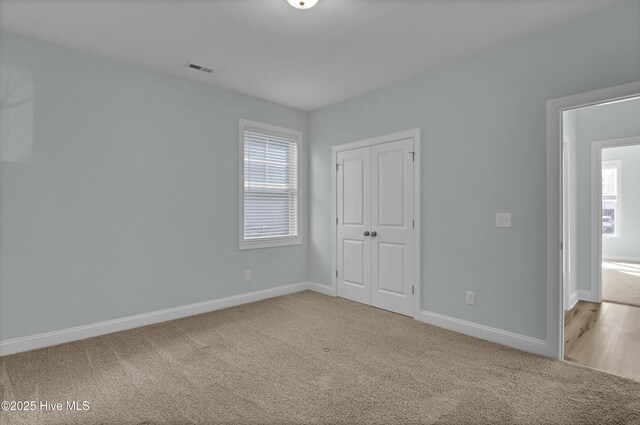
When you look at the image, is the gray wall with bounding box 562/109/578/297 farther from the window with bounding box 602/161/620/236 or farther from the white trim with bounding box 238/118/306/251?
the window with bounding box 602/161/620/236

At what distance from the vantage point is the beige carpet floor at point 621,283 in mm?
4309

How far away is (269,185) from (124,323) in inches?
93.4

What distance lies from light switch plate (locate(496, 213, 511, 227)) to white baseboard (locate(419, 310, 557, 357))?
992 millimetres

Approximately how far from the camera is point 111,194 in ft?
10.6

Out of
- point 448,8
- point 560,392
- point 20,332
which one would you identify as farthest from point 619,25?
point 20,332

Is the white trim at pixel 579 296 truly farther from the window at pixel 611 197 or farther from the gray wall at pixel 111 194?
the window at pixel 611 197

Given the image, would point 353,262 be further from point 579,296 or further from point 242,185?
point 579,296

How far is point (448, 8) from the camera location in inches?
96.0

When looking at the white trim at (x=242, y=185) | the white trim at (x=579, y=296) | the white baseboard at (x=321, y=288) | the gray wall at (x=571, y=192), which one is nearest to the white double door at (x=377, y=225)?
the white baseboard at (x=321, y=288)

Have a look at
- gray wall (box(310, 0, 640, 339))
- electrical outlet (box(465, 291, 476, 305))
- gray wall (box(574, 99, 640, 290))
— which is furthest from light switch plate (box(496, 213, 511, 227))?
gray wall (box(574, 99, 640, 290))

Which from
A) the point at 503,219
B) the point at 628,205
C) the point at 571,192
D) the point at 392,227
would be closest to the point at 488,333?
the point at 503,219

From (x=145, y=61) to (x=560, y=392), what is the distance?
4568mm

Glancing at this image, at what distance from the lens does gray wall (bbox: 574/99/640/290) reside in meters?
4.15

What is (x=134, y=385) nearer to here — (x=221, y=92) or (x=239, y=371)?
(x=239, y=371)
